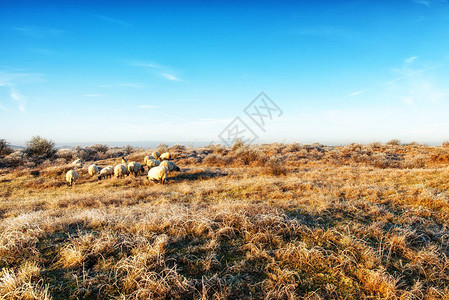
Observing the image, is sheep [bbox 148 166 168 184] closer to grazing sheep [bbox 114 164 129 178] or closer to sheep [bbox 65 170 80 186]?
grazing sheep [bbox 114 164 129 178]

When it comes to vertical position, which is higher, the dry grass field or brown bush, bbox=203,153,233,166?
the dry grass field

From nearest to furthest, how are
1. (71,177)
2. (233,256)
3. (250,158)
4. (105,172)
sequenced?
(233,256) → (71,177) → (105,172) → (250,158)

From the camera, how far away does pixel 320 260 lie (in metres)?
3.18

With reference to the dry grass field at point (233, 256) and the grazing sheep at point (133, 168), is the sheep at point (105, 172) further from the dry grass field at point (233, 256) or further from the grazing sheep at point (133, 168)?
the dry grass field at point (233, 256)

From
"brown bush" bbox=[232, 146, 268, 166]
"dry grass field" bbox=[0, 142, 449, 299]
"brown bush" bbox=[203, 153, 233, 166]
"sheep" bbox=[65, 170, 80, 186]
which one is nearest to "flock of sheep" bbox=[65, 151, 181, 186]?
"sheep" bbox=[65, 170, 80, 186]

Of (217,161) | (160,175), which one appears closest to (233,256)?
(160,175)

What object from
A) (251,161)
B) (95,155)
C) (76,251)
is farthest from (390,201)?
(95,155)

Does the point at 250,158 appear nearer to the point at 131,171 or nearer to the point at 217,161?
the point at 217,161

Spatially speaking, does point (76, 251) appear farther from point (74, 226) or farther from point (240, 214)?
point (240, 214)

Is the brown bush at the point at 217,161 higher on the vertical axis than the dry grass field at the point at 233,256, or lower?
lower

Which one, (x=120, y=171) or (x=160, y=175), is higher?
(x=120, y=171)

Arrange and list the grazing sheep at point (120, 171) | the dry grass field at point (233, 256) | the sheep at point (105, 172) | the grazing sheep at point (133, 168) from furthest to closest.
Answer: the grazing sheep at point (133, 168), the sheep at point (105, 172), the grazing sheep at point (120, 171), the dry grass field at point (233, 256)

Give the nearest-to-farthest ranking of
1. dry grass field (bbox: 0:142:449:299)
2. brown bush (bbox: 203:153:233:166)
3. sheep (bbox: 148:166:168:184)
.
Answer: dry grass field (bbox: 0:142:449:299) → sheep (bbox: 148:166:168:184) → brown bush (bbox: 203:153:233:166)

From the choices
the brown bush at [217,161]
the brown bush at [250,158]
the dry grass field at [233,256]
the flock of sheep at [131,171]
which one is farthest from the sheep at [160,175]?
the brown bush at [250,158]
